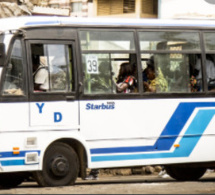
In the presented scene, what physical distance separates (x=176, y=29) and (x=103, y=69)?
182 centimetres

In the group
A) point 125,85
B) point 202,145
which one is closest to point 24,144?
point 125,85

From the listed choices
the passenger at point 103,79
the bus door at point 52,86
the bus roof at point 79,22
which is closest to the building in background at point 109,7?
the bus roof at point 79,22

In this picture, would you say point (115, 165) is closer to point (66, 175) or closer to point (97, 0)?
point (66, 175)

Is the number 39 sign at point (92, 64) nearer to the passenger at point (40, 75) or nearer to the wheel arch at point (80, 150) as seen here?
the passenger at point (40, 75)

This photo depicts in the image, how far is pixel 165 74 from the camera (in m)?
17.2

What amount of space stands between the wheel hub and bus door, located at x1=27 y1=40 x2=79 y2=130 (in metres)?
0.55

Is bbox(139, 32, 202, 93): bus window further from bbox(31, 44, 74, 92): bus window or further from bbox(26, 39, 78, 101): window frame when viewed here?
bbox(31, 44, 74, 92): bus window

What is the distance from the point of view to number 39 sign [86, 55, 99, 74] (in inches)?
648

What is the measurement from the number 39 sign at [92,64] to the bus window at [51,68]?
34cm

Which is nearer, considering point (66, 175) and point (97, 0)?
point (66, 175)

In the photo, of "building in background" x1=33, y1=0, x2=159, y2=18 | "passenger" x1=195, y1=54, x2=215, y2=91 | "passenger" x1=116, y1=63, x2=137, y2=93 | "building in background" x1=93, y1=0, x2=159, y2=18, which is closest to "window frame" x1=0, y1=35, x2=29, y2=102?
"passenger" x1=116, y1=63, x2=137, y2=93

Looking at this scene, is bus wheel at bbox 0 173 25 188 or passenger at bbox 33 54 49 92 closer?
passenger at bbox 33 54 49 92

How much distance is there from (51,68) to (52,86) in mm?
296

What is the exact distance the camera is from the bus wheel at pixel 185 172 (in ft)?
62.4
